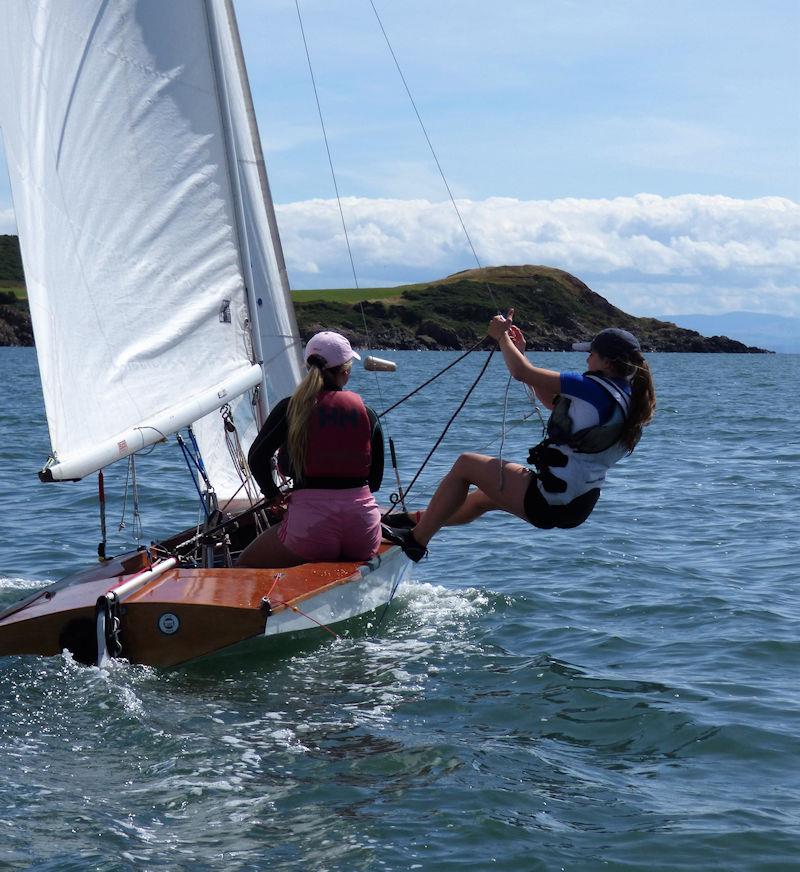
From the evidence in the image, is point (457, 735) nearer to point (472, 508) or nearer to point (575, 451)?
point (575, 451)

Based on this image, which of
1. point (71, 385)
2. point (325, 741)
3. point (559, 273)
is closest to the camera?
point (325, 741)

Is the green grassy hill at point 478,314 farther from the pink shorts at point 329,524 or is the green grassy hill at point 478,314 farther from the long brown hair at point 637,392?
the long brown hair at point 637,392

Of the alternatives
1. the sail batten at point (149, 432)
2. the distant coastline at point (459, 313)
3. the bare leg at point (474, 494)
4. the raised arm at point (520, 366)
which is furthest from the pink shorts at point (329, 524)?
the distant coastline at point (459, 313)

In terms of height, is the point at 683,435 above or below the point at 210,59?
below

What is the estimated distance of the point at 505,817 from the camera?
198 inches

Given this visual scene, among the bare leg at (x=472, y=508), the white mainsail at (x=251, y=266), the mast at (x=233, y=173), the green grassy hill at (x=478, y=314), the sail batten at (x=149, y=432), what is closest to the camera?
the sail batten at (x=149, y=432)

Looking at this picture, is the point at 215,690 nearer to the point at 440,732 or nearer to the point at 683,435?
the point at 440,732

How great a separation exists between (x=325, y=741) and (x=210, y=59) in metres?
4.87

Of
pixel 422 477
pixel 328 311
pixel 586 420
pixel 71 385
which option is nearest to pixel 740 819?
pixel 586 420

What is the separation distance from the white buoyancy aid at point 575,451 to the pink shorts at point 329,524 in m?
1.13

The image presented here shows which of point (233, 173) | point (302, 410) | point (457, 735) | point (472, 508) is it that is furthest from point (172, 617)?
point (233, 173)

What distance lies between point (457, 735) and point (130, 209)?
4.11m

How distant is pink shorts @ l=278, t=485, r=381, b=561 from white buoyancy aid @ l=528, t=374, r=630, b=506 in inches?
44.5

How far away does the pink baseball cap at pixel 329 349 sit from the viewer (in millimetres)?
7316
